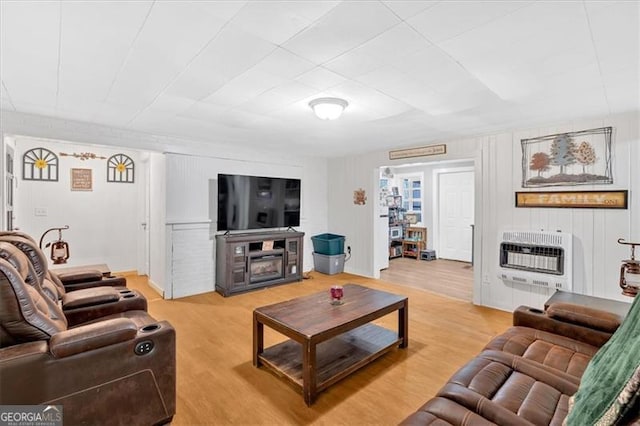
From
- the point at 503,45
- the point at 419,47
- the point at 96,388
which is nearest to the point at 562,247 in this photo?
the point at 503,45

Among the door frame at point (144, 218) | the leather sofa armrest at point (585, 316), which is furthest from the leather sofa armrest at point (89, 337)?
the door frame at point (144, 218)

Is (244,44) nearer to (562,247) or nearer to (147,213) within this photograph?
(562,247)

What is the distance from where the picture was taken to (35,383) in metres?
1.44

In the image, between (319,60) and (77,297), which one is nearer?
(319,60)

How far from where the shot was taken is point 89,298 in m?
2.33

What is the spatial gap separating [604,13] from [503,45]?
1.40 feet

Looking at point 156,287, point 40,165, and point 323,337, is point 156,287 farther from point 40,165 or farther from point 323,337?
point 323,337

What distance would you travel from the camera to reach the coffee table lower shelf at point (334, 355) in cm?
224

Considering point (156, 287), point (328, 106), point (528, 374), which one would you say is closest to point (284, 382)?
point (528, 374)

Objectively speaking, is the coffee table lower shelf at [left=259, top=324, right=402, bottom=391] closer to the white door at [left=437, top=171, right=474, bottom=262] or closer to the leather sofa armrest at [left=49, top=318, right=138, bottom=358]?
the leather sofa armrest at [left=49, top=318, right=138, bottom=358]

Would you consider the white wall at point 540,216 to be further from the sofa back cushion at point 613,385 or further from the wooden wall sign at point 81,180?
the wooden wall sign at point 81,180

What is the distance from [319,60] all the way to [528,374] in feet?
6.93

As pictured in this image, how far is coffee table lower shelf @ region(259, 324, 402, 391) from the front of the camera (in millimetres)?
2242

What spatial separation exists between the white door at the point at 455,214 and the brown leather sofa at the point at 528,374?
5025mm
